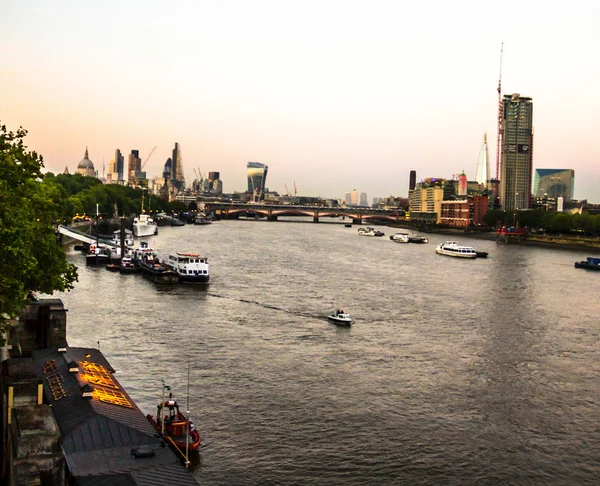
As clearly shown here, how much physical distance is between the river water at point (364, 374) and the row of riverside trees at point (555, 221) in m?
91.4

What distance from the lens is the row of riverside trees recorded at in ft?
477

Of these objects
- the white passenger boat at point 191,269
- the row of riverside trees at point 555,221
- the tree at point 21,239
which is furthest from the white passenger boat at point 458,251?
the tree at point 21,239

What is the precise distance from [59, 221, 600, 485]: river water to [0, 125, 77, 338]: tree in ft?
19.4

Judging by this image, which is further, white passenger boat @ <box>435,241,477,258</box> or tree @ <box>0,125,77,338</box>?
white passenger boat @ <box>435,241,477,258</box>

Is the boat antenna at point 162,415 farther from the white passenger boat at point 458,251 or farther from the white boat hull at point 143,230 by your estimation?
the white boat hull at point 143,230

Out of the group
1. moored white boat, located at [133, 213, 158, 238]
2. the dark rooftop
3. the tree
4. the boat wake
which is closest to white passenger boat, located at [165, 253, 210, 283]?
the boat wake

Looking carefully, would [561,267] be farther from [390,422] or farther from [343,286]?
[390,422]

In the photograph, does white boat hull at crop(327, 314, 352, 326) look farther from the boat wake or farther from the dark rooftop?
the dark rooftop

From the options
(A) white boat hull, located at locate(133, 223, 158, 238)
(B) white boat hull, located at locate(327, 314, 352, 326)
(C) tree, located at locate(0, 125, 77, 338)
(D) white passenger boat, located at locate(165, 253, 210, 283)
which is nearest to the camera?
(C) tree, located at locate(0, 125, 77, 338)

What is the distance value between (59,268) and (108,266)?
4326 cm

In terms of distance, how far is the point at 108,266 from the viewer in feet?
224

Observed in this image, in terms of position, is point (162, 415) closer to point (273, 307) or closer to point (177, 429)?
point (177, 429)

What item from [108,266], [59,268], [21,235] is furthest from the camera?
[108,266]

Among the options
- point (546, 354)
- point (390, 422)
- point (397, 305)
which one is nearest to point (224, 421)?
point (390, 422)
